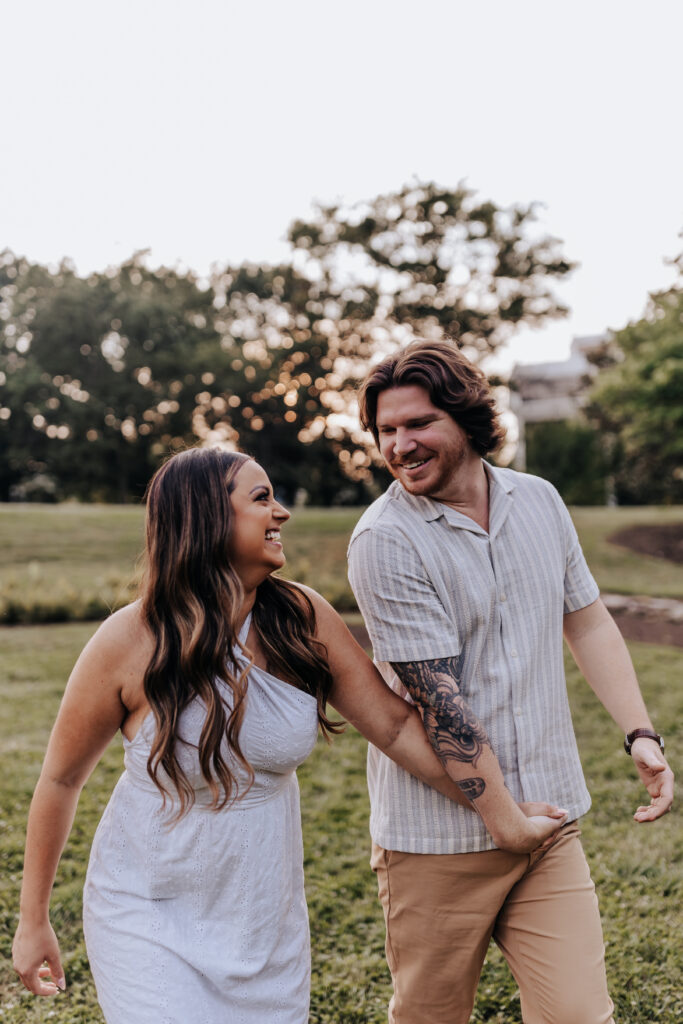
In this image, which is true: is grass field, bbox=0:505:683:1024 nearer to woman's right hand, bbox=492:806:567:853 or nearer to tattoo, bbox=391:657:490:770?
tattoo, bbox=391:657:490:770

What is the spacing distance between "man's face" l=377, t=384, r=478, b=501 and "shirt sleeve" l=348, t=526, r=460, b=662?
0.64 feet

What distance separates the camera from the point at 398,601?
242cm

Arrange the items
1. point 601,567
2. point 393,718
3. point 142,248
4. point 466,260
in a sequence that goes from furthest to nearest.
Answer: point 142,248
point 466,260
point 601,567
point 393,718

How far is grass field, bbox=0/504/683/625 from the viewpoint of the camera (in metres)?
13.1

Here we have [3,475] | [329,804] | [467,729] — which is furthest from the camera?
[3,475]

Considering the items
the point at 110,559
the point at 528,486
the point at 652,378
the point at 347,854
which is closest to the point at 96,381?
the point at 110,559

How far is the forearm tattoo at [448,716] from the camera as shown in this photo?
2369mm

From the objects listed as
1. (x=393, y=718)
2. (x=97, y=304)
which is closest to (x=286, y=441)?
(x=97, y=304)

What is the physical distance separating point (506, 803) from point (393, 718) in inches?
14.7

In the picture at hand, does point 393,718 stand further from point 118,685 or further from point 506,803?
point 118,685

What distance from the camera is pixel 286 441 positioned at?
1438 inches

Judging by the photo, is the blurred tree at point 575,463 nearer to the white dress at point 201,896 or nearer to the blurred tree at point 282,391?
the blurred tree at point 282,391

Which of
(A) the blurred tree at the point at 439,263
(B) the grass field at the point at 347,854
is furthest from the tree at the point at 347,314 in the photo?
(B) the grass field at the point at 347,854

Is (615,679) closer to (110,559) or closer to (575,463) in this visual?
(110,559)
